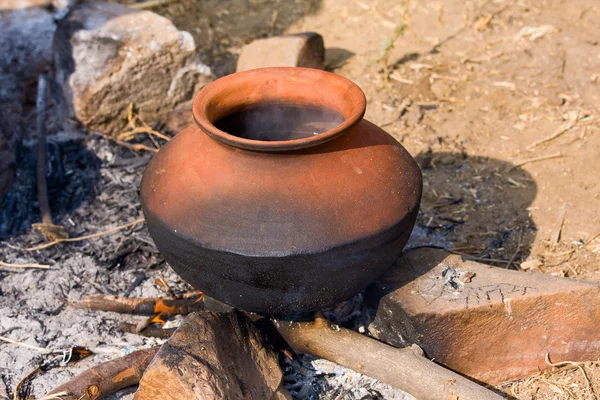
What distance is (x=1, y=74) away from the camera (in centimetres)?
563

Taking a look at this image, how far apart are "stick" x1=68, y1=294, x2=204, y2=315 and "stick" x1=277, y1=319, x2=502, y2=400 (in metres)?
0.58

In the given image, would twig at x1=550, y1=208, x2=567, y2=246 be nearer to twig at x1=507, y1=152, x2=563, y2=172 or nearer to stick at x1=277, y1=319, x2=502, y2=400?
twig at x1=507, y1=152, x2=563, y2=172

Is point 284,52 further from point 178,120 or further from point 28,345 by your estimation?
point 28,345

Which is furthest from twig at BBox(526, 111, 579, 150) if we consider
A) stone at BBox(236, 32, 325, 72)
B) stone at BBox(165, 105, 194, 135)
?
stone at BBox(165, 105, 194, 135)

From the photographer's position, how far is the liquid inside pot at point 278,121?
3.13 m

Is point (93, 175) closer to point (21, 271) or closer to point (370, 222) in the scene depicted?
point (21, 271)

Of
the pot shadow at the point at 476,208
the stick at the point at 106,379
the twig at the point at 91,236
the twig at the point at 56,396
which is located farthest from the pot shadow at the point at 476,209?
the twig at the point at 56,396

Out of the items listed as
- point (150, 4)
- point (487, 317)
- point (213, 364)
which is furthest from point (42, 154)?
point (487, 317)

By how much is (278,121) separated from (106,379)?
1.51 m

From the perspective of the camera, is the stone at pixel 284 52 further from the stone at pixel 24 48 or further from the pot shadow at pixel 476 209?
the stone at pixel 24 48

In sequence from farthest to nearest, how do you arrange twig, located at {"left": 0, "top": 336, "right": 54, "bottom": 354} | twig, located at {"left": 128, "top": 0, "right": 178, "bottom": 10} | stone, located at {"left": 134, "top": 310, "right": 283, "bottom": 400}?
1. twig, located at {"left": 128, "top": 0, "right": 178, "bottom": 10}
2. twig, located at {"left": 0, "top": 336, "right": 54, "bottom": 354}
3. stone, located at {"left": 134, "top": 310, "right": 283, "bottom": 400}

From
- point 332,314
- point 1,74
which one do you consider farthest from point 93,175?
point 332,314

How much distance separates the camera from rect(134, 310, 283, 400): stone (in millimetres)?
2510

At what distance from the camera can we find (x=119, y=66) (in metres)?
4.91
